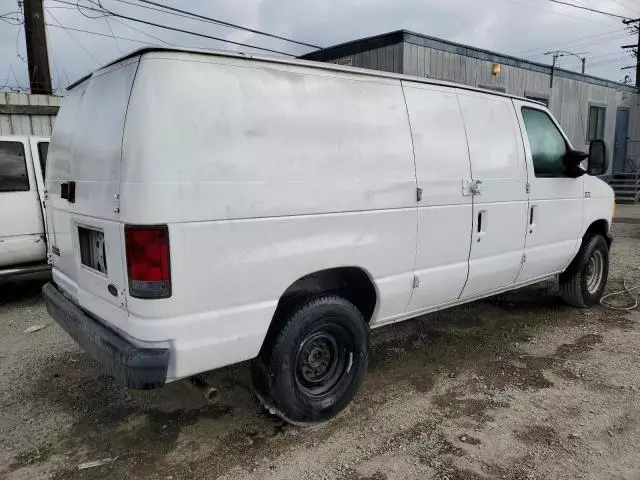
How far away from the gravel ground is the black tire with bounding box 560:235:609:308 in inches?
29.2

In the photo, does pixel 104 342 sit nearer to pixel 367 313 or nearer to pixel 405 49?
pixel 367 313

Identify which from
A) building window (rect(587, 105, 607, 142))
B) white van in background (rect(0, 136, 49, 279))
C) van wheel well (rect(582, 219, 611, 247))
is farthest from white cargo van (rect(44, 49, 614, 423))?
building window (rect(587, 105, 607, 142))

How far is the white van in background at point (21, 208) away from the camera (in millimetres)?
6066

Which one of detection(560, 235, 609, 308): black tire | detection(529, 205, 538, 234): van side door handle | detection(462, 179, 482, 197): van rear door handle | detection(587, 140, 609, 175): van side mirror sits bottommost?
detection(560, 235, 609, 308): black tire

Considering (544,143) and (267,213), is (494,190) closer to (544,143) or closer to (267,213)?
(544,143)

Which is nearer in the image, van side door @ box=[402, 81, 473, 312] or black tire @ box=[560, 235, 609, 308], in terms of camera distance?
van side door @ box=[402, 81, 473, 312]

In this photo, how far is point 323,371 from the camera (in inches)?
135

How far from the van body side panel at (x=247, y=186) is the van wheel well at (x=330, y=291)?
114 millimetres

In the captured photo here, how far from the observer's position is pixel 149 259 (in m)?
2.52

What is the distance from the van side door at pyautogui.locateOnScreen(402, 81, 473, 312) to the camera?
3643 millimetres

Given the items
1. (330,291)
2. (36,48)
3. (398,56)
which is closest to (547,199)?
(330,291)

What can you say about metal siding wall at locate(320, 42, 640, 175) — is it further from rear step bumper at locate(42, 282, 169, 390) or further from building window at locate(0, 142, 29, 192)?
rear step bumper at locate(42, 282, 169, 390)

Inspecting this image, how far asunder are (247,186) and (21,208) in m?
4.66

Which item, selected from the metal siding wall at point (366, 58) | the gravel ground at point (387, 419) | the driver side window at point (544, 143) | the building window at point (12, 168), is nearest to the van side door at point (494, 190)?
the driver side window at point (544, 143)
